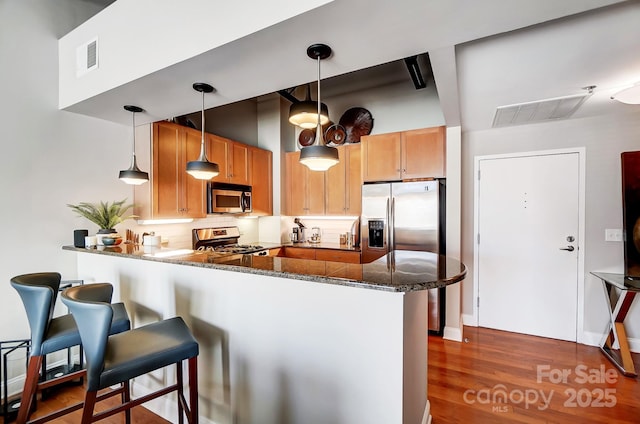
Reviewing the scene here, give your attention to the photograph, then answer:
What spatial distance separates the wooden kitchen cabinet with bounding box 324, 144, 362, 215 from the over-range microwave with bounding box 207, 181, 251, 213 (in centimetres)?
114

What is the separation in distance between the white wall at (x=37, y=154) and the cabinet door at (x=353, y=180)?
2.65 meters

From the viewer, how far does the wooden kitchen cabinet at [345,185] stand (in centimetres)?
413

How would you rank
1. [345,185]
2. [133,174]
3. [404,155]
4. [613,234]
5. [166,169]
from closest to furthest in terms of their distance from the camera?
[133,174] → [613,234] → [166,169] → [404,155] → [345,185]

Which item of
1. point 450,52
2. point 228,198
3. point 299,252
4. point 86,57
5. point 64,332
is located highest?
point 86,57

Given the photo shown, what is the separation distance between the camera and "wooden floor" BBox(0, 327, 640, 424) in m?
2.07

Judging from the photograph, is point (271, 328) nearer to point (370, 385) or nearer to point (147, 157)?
point (370, 385)

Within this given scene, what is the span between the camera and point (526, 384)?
Answer: 2.44 metres

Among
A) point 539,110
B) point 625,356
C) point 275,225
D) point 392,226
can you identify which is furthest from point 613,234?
point 275,225

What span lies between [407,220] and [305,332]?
7.34ft

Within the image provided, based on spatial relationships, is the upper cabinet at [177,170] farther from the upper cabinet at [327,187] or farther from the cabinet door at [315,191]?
the cabinet door at [315,191]

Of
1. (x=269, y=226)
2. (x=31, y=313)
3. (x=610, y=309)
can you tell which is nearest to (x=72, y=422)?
(x=31, y=313)

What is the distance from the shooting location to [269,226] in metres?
4.76

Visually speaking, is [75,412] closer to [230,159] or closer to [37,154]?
[37,154]

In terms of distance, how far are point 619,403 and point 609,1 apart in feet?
8.74
